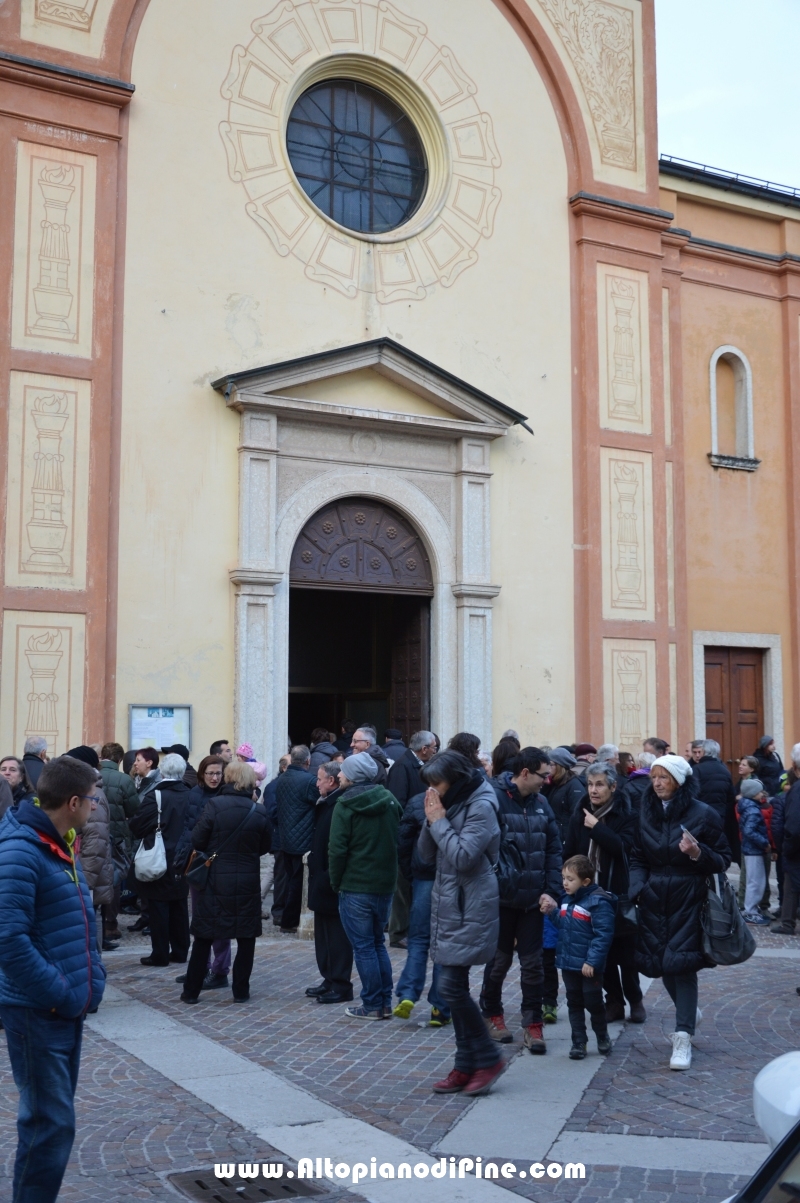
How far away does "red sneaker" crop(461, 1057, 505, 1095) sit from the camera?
22.1 ft

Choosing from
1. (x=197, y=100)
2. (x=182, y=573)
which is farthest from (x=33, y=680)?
(x=197, y=100)

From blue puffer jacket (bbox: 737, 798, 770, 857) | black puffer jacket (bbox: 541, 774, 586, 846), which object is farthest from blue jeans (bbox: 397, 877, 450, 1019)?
blue puffer jacket (bbox: 737, 798, 770, 857)

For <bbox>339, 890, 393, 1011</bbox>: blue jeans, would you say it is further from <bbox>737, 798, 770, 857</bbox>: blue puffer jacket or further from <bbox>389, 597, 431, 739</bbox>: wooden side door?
<bbox>389, 597, 431, 739</bbox>: wooden side door

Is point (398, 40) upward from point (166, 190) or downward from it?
upward

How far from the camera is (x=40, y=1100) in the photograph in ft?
14.3

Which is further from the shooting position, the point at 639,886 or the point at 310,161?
the point at 310,161

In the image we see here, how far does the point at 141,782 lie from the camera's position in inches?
461

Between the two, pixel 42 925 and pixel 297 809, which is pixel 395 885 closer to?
pixel 297 809

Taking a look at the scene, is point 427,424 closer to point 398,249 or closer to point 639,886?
point 398,249

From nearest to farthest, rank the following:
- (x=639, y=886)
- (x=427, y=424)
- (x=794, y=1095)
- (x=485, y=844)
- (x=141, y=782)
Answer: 1. (x=794, y=1095)
2. (x=485, y=844)
3. (x=639, y=886)
4. (x=141, y=782)
5. (x=427, y=424)

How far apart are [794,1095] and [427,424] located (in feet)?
44.6

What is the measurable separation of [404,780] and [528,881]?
123 inches

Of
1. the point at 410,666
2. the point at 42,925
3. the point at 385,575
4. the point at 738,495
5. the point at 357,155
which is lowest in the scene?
the point at 42,925

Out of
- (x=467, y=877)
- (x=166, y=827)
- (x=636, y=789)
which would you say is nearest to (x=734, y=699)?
(x=636, y=789)
